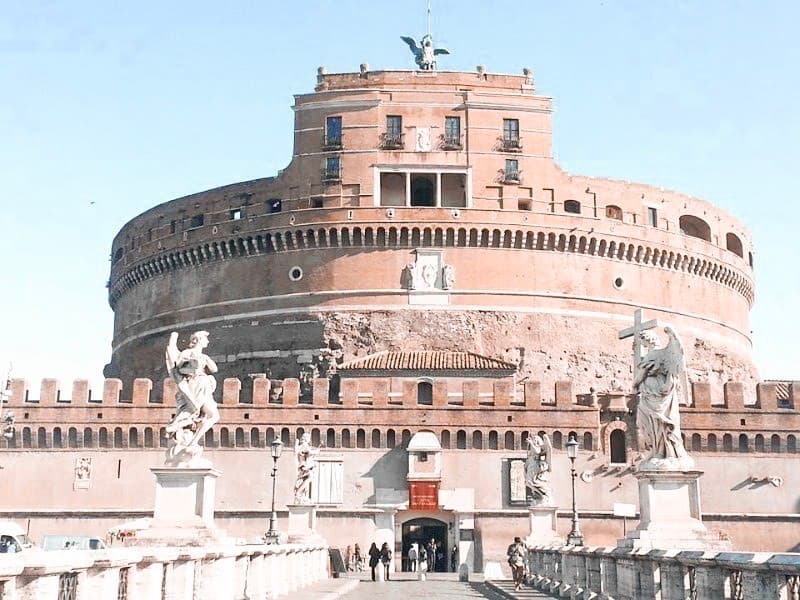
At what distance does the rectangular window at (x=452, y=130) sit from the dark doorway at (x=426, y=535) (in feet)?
52.0

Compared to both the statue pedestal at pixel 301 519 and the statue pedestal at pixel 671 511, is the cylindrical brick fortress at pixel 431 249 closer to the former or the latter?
the statue pedestal at pixel 301 519

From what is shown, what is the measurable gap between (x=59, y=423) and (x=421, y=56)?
2368 cm

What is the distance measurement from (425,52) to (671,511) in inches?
1541

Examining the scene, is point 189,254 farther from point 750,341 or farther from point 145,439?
point 750,341

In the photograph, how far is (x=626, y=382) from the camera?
41.7 meters

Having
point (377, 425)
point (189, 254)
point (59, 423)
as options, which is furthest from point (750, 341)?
point (59, 423)

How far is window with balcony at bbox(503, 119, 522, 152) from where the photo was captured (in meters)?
42.6

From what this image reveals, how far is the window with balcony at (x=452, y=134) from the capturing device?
42438 mm

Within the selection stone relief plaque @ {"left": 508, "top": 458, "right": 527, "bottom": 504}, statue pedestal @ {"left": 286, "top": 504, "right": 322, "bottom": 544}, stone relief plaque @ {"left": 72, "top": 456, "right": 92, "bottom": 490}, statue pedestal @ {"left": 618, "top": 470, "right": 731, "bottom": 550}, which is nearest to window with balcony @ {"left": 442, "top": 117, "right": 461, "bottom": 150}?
stone relief plaque @ {"left": 508, "top": 458, "right": 527, "bottom": 504}

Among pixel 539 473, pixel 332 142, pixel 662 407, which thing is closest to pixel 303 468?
pixel 539 473

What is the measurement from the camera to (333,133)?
4284cm

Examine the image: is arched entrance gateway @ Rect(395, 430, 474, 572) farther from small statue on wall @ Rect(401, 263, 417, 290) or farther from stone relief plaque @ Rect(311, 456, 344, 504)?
small statue on wall @ Rect(401, 263, 417, 290)

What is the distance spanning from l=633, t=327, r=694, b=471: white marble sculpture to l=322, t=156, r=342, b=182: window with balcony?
31213 millimetres

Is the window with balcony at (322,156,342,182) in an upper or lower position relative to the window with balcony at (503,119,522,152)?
lower
